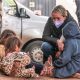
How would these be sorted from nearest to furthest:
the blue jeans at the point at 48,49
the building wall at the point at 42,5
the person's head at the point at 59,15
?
the person's head at the point at 59,15, the blue jeans at the point at 48,49, the building wall at the point at 42,5

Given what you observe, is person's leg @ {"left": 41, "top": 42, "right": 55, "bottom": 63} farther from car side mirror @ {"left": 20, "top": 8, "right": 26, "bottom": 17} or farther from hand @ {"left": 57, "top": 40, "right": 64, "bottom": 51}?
car side mirror @ {"left": 20, "top": 8, "right": 26, "bottom": 17}

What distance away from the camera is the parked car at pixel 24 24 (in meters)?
10.3

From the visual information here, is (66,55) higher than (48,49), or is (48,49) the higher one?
(66,55)

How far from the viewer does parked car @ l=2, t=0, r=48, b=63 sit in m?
10.3

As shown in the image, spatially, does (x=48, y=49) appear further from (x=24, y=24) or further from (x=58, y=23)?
(x=24, y=24)

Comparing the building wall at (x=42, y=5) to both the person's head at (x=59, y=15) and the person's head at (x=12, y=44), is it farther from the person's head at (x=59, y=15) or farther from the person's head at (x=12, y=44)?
the person's head at (x=12, y=44)

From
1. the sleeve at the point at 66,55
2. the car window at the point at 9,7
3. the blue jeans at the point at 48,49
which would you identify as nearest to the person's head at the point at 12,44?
the sleeve at the point at 66,55

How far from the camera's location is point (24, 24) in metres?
10.5

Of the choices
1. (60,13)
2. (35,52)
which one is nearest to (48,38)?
(60,13)

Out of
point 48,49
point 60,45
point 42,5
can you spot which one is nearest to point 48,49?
point 48,49

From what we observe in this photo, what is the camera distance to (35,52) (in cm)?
1004

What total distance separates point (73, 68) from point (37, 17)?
17.2 feet

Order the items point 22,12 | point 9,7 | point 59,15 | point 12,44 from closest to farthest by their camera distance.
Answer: point 12,44 → point 59,15 → point 22,12 → point 9,7

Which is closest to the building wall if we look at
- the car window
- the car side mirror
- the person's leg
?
the car window
